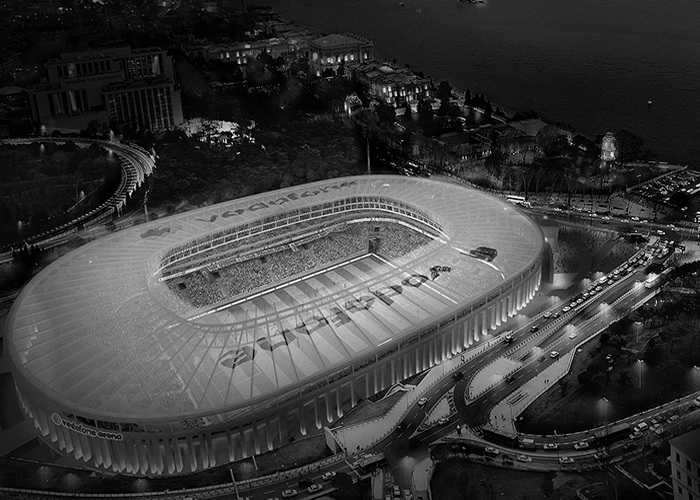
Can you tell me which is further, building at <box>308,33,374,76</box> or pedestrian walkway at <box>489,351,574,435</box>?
building at <box>308,33,374,76</box>

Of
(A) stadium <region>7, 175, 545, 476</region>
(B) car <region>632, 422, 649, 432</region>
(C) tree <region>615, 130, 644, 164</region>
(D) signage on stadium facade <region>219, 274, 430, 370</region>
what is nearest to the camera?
(A) stadium <region>7, 175, 545, 476</region>

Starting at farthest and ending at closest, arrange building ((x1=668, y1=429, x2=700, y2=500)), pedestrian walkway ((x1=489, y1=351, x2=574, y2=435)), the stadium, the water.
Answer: the water, pedestrian walkway ((x1=489, y1=351, x2=574, y2=435)), the stadium, building ((x1=668, y1=429, x2=700, y2=500))

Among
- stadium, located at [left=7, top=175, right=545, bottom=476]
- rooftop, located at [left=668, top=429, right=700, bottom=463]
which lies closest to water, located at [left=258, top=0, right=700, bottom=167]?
stadium, located at [left=7, top=175, right=545, bottom=476]

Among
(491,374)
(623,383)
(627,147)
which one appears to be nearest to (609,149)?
(627,147)

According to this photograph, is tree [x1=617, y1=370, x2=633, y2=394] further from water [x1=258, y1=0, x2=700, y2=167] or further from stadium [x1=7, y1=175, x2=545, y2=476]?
water [x1=258, y1=0, x2=700, y2=167]

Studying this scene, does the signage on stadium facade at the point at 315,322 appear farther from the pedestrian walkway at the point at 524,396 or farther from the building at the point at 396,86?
the building at the point at 396,86

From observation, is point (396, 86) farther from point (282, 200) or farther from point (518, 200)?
point (282, 200)

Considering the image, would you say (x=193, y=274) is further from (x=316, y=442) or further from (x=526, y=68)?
(x=526, y=68)
